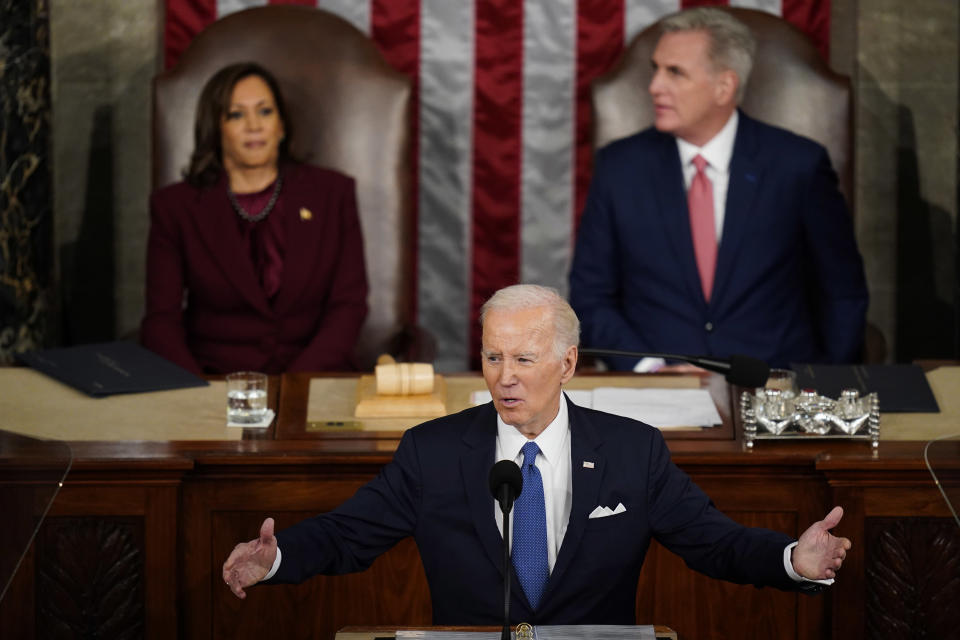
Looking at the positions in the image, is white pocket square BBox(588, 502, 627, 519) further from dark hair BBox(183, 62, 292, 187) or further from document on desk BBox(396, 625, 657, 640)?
dark hair BBox(183, 62, 292, 187)

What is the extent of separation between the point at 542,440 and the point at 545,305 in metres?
0.25

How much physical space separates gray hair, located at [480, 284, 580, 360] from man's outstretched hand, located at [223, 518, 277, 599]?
1.75 ft

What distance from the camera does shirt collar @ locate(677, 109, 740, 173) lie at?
451 cm

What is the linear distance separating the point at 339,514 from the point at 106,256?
128 inches

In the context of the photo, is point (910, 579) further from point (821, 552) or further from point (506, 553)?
point (506, 553)

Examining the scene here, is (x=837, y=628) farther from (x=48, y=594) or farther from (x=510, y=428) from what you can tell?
(x=48, y=594)

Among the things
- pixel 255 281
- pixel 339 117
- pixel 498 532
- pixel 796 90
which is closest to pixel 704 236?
pixel 796 90

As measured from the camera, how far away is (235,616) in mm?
3045

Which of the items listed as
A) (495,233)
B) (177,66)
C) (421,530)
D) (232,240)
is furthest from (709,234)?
(421,530)

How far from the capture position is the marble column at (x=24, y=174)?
15.3 feet

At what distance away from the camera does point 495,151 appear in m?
5.35

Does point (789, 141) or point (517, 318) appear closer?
point (517, 318)

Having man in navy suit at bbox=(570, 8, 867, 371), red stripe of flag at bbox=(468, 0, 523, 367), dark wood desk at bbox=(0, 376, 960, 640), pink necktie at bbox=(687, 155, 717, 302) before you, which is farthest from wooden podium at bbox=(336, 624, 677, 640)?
red stripe of flag at bbox=(468, 0, 523, 367)

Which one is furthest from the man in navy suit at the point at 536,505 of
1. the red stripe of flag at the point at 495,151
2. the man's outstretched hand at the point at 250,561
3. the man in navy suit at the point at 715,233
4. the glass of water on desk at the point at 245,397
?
the red stripe of flag at the point at 495,151
